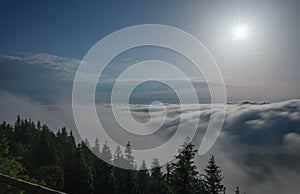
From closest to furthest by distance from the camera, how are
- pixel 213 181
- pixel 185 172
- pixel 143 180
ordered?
pixel 185 172
pixel 213 181
pixel 143 180

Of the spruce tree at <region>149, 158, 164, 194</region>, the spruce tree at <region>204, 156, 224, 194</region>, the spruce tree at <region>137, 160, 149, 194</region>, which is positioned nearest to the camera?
the spruce tree at <region>204, 156, 224, 194</region>

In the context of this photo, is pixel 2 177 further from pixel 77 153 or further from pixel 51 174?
pixel 51 174

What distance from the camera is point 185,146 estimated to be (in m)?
32.0

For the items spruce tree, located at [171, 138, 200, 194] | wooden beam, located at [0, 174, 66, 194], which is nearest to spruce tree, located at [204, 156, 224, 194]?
spruce tree, located at [171, 138, 200, 194]

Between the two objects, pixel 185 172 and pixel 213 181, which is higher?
pixel 213 181

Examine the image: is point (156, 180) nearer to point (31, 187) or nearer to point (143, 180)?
point (143, 180)

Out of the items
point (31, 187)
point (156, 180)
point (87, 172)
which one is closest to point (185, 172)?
point (87, 172)

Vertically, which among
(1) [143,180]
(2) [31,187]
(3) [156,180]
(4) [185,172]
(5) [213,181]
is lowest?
(2) [31,187]

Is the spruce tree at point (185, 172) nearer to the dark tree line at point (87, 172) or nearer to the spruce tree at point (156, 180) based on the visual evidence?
the dark tree line at point (87, 172)

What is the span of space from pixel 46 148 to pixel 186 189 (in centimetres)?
2777

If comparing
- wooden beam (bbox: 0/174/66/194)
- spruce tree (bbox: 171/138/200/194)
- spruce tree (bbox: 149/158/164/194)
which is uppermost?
spruce tree (bbox: 149/158/164/194)

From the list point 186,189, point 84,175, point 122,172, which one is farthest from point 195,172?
point 122,172

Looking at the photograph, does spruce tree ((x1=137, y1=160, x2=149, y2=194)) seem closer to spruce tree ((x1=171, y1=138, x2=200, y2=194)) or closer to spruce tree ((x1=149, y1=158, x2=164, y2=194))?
spruce tree ((x1=149, y1=158, x2=164, y2=194))

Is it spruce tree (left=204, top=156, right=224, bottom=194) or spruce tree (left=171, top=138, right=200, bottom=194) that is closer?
spruce tree (left=171, top=138, right=200, bottom=194)
